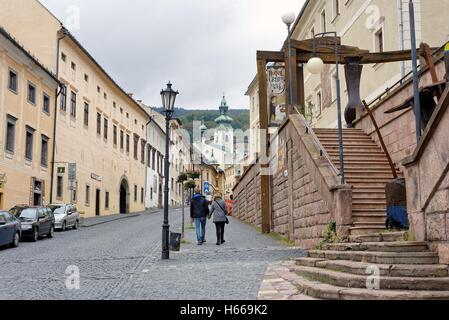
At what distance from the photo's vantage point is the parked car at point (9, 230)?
17.6 metres

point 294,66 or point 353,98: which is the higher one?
point 294,66

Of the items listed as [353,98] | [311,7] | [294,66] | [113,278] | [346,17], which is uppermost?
[311,7]

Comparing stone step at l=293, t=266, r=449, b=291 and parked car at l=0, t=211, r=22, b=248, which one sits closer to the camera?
stone step at l=293, t=266, r=449, b=291

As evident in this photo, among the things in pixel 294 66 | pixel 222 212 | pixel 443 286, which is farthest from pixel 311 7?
pixel 443 286

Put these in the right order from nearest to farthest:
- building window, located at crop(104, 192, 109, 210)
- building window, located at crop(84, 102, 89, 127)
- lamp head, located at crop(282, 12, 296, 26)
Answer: lamp head, located at crop(282, 12, 296, 26)
building window, located at crop(84, 102, 89, 127)
building window, located at crop(104, 192, 109, 210)

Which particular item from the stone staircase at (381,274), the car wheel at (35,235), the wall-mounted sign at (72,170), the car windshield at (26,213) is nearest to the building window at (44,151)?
the wall-mounted sign at (72,170)

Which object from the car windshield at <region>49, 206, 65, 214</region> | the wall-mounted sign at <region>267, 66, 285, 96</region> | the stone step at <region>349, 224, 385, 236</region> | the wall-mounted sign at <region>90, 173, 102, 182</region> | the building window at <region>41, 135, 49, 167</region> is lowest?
the stone step at <region>349, 224, 385, 236</region>

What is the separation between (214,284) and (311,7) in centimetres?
2789

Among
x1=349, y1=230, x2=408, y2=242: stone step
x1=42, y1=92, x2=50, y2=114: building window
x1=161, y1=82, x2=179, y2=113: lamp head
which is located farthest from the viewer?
x1=42, y1=92, x2=50, y2=114: building window

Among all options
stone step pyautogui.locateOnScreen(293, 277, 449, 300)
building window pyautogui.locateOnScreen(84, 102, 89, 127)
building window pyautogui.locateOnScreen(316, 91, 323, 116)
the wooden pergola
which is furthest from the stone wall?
building window pyautogui.locateOnScreen(84, 102, 89, 127)

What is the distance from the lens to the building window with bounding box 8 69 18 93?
2785 cm

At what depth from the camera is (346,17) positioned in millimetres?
27234

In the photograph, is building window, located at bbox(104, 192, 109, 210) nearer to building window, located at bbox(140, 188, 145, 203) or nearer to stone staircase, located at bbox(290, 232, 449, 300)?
building window, located at bbox(140, 188, 145, 203)

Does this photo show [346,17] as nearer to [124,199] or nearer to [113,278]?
[113,278]
